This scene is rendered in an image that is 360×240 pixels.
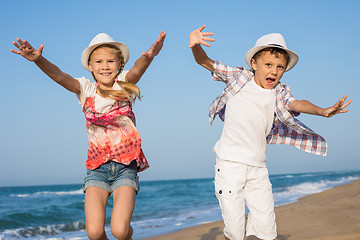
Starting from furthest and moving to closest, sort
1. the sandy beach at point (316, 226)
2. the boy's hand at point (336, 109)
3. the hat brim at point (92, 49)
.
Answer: the sandy beach at point (316, 226), the hat brim at point (92, 49), the boy's hand at point (336, 109)

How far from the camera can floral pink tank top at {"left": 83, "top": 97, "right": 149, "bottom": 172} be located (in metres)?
3.88

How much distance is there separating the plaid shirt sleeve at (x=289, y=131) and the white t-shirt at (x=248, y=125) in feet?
0.28

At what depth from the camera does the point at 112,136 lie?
3.95 m

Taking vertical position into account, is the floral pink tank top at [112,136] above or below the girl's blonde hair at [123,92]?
below

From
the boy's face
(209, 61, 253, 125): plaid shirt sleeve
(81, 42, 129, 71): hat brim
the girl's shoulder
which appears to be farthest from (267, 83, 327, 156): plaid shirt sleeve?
the girl's shoulder

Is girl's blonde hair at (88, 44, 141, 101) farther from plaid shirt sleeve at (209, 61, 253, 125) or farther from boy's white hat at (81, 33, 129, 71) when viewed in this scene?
plaid shirt sleeve at (209, 61, 253, 125)

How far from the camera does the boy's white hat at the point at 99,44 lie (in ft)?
13.1

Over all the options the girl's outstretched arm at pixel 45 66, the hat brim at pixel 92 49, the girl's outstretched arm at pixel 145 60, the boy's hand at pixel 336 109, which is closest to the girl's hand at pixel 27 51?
the girl's outstretched arm at pixel 45 66

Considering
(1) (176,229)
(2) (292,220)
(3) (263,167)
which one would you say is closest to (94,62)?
(3) (263,167)

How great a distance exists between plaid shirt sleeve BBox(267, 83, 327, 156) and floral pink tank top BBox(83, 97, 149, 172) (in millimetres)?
1485

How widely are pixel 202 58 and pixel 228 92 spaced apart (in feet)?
1.49

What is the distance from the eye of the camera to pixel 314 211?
7.46m

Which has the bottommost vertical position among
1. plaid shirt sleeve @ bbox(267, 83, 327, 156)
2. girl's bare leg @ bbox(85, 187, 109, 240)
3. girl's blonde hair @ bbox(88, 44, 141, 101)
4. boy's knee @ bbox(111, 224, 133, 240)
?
boy's knee @ bbox(111, 224, 133, 240)

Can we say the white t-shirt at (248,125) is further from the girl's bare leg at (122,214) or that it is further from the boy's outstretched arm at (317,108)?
the girl's bare leg at (122,214)
